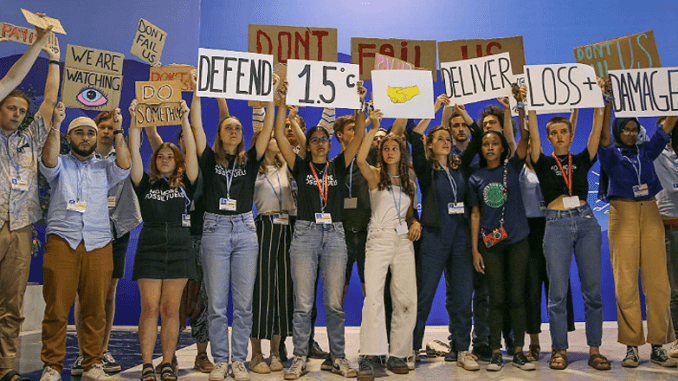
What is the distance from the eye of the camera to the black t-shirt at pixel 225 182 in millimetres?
3883

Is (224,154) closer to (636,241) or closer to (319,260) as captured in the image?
(319,260)

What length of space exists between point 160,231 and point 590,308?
308 cm

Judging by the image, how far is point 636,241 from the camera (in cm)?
426

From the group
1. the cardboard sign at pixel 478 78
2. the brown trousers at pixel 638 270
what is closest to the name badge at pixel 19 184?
the cardboard sign at pixel 478 78

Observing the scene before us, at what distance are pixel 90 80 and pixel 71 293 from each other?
162 centimetres

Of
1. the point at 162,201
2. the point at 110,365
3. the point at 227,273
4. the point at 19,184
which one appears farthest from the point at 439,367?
the point at 19,184

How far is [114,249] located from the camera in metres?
4.37

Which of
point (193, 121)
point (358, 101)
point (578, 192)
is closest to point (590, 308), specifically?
point (578, 192)

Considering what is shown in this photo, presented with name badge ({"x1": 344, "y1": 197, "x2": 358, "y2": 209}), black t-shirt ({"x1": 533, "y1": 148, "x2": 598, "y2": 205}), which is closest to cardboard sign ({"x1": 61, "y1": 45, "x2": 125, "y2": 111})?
name badge ({"x1": 344, "y1": 197, "x2": 358, "y2": 209})

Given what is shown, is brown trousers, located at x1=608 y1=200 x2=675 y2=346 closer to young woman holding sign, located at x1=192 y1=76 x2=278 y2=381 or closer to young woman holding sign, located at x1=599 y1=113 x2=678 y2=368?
young woman holding sign, located at x1=599 y1=113 x2=678 y2=368

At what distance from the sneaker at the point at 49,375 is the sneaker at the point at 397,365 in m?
2.14

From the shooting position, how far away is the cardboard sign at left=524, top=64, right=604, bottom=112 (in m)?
4.25

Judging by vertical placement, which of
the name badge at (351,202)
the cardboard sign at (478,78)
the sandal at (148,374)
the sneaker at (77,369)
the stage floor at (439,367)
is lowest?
the stage floor at (439,367)

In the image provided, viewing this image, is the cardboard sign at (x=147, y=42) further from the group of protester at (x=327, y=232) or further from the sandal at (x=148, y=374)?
the sandal at (x=148, y=374)
